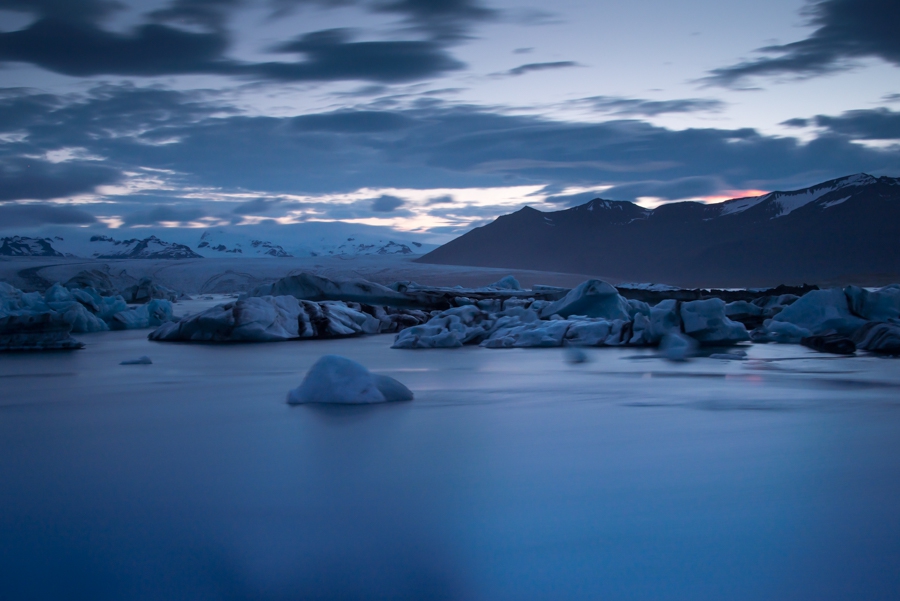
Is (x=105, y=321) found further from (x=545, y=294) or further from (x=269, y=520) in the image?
(x=269, y=520)

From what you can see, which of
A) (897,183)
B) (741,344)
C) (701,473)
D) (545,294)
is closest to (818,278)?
(897,183)

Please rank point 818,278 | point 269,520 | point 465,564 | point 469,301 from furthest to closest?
point 818,278
point 469,301
point 269,520
point 465,564

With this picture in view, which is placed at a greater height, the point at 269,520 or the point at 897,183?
the point at 897,183

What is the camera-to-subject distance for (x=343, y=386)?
195 inches

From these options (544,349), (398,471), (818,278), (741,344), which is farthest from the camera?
(818,278)

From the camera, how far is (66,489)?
119 inches

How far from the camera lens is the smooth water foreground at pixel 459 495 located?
2086 mm

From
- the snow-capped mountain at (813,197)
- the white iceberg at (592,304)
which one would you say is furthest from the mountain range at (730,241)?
the white iceberg at (592,304)

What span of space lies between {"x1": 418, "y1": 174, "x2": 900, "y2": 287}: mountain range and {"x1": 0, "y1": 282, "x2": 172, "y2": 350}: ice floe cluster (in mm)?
56298

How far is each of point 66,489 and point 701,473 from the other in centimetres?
272

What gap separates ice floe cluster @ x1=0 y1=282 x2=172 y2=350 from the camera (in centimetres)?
988

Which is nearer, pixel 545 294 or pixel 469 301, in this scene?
pixel 469 301

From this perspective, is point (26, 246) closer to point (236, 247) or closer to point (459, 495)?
point (236, 247)

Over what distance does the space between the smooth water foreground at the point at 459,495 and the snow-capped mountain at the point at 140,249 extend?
12504 cm
